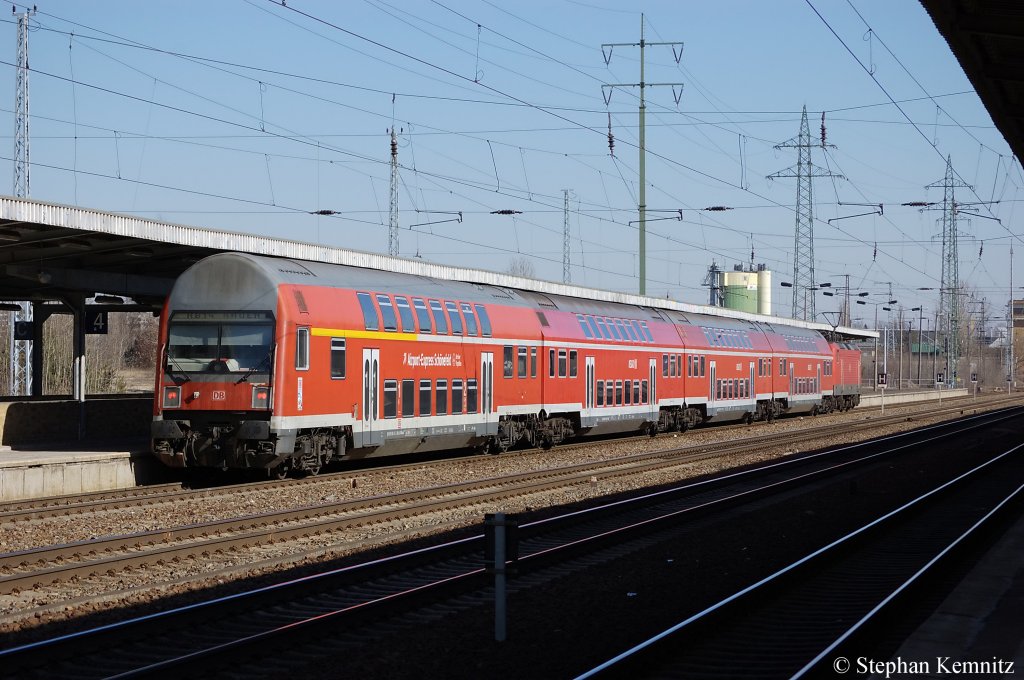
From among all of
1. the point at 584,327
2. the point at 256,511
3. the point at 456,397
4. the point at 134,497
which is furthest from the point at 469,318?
the point at 134,497

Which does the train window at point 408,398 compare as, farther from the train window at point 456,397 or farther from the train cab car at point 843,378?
the train cab car at point 843,378

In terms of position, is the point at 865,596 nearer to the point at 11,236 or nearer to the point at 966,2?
the point at 966,2

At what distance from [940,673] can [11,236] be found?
1768 centimetres

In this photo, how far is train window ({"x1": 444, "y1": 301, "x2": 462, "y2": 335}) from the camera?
26.1m

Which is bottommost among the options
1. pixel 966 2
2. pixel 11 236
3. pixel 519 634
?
pixel 519 634

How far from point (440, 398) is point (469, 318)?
223 centimetres

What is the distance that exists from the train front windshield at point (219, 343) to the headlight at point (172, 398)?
35 centimetres

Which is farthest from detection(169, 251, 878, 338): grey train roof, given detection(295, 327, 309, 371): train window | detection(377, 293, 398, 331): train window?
detection(295, 327, 309, 371): train window

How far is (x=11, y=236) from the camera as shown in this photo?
20750mm

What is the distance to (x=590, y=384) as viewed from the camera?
33.0m

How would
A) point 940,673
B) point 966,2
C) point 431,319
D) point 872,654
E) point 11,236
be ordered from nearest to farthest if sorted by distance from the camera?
point 940,673 → point 872,654 → point 966,2 → point 11,236 → point 431,319

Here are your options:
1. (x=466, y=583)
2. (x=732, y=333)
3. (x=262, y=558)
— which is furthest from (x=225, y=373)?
(x=732, y=333)

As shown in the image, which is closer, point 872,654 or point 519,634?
point 872,654

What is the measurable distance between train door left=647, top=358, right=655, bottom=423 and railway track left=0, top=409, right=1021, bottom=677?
59.6 ft
